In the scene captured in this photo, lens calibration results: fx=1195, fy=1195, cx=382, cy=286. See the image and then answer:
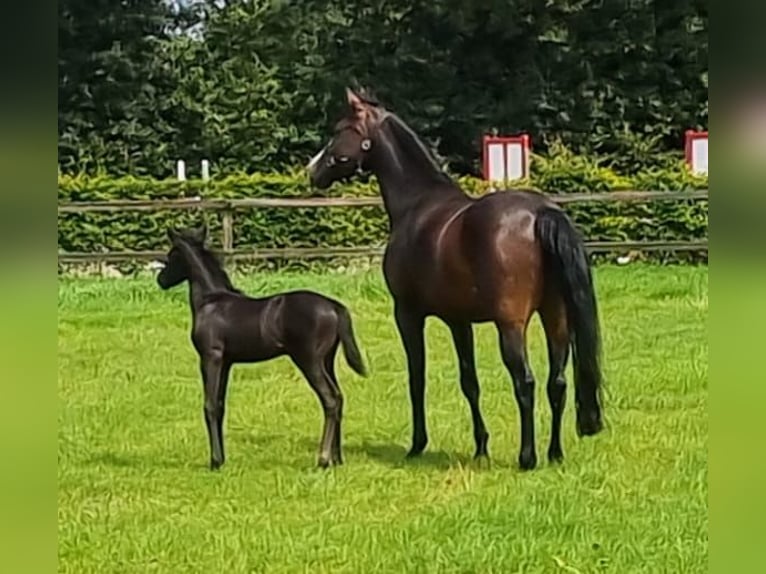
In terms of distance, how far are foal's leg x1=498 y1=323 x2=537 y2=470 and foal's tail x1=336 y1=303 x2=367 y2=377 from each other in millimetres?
297

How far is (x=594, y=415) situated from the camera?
2445 millimetres

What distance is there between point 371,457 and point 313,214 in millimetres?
517

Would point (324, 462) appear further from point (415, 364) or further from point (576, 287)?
point (576, 287)

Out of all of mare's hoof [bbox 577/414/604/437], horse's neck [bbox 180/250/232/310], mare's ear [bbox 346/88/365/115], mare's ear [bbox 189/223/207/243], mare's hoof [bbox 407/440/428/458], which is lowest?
mare's hoof [bbox 407/440/428/458]

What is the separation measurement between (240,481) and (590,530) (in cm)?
72

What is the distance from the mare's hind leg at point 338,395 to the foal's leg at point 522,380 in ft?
1.13

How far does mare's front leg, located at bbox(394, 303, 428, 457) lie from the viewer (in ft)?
8.06

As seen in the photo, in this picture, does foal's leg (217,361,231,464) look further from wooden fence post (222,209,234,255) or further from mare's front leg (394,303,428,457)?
mare's front leg (394,303,428,457)

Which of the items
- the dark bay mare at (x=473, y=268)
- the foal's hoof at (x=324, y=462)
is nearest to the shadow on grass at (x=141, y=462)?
the foal's hoof at (x=324, y=462)

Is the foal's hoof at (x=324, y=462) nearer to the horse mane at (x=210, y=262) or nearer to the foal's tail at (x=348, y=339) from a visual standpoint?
the foal's tail at (x=348, y=339)

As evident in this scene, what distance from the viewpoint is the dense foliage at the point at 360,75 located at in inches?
92.8

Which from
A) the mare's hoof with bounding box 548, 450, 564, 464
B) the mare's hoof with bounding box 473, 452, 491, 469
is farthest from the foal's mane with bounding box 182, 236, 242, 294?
the mare's hoof with bounding box 548, 450, 564, 464
